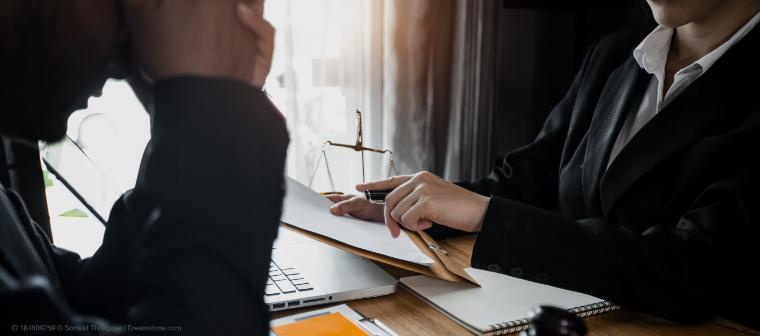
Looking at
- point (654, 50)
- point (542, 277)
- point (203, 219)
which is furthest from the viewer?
point (654, 50)

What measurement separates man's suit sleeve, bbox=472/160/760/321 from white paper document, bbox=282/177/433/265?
13 cm

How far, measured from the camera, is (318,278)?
2.67 ft

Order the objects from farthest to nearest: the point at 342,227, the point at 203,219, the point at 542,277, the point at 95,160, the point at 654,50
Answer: the point at 654,50, the point at 95,160, the point at 342,227, the point at 542,277, the point at 203,219

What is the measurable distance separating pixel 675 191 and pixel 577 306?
1.29 feet

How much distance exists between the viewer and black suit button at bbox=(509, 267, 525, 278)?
78 centimetres

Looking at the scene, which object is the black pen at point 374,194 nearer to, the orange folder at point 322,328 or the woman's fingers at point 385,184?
the woman's fingers at point 385,184

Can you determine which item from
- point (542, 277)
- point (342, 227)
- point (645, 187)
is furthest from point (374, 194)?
point (645, 187)

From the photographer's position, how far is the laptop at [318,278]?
29.2 inches

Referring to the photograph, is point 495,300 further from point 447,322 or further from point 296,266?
point 296,266

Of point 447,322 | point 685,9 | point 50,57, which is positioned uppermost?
point 685,9

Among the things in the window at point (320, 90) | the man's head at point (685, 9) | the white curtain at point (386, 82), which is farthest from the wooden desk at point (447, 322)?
the white curtain at point (386, 82)

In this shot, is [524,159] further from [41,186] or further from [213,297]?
[41,186]

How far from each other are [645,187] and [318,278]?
0.65 meters

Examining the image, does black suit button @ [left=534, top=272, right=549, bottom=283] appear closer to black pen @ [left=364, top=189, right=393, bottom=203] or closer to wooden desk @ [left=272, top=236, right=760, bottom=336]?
wooden desk @ [left=272, top=236, right=760, bottom=336]
